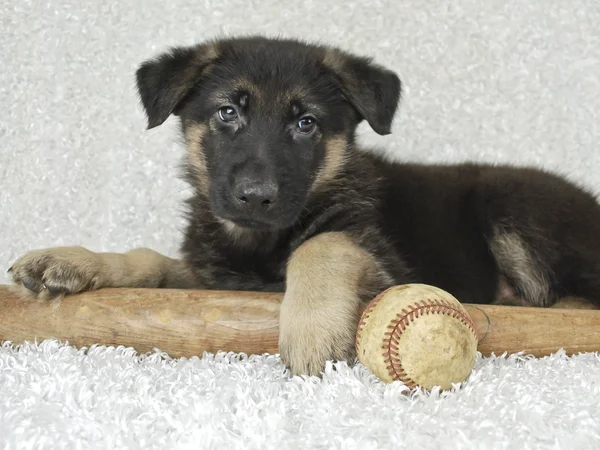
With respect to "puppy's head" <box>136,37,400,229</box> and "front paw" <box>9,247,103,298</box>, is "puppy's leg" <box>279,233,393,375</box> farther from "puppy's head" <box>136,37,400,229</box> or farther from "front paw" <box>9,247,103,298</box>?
"front paw" <box>9,247,103,298</box>

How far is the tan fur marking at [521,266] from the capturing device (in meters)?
3.78

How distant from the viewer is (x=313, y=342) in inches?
101

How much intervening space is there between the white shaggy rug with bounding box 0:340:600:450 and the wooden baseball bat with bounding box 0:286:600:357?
0.11 meters

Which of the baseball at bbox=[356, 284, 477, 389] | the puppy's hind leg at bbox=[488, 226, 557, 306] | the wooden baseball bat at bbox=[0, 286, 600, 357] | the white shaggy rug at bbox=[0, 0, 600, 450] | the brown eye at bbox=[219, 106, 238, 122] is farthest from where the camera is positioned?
the white shaggy rug at bbox=[0, 0, 600, 450]

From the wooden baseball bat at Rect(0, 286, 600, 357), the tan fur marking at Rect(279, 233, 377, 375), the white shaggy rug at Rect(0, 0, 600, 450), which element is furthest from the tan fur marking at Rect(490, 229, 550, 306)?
the tan fur marking at Rect(279, 233, 377, 375)

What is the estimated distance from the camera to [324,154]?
3373mm

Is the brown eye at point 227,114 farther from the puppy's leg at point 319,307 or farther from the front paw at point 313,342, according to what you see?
the front paw at point 313,342

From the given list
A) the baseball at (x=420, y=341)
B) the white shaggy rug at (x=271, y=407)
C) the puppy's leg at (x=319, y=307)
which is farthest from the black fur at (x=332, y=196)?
the white shaggy rug at (x=271, y=407)

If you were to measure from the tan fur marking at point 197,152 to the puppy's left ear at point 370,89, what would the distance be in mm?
685

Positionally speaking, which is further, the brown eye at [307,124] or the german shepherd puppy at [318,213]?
the brown eye at [307,124]

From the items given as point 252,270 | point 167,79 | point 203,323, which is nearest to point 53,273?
point 203,323

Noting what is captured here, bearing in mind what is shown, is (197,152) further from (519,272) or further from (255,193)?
(519,272)

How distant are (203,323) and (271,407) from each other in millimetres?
683

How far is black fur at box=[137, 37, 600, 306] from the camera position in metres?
3.13
